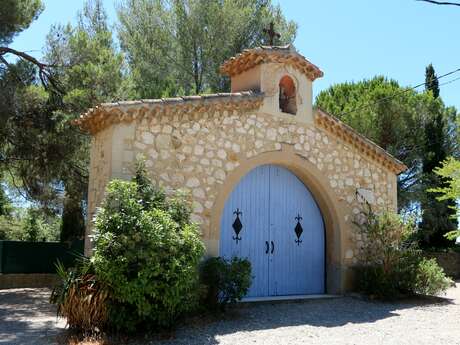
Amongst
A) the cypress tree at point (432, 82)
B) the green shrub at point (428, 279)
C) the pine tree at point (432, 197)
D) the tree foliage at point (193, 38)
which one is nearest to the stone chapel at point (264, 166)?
the green shrub at point (428, 279)

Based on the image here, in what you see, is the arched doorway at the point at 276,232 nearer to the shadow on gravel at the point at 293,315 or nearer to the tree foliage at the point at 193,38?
the shadow on gravel at the point at 293,315

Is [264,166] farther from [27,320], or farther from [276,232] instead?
[27,320]

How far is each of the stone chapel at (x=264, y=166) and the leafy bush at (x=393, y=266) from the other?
408 millimetres

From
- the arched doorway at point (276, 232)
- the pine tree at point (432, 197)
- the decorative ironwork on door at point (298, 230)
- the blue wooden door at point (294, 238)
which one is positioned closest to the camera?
the arched doorway at point (276, 232)

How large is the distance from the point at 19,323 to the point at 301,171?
6.09 metres

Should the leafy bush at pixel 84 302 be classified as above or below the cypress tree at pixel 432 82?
below

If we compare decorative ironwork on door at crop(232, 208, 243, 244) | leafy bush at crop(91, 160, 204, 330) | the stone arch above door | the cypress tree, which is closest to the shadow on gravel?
leafy bush at crop(91, 160, 204, 330)

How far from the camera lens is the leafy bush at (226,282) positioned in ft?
26.6

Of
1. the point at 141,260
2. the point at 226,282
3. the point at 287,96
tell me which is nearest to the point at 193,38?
the point at 287,96

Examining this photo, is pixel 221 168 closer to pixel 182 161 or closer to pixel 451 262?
pixel 182 161

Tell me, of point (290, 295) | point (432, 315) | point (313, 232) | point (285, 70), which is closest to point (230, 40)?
point (285, 70)

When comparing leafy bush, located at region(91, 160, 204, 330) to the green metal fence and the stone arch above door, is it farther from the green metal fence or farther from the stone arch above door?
the green metal fence

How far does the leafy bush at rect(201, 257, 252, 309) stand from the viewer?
8117 mm

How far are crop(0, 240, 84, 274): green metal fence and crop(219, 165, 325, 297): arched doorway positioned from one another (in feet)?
20.6
